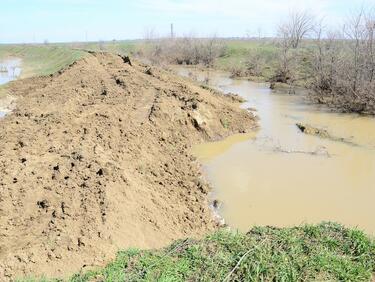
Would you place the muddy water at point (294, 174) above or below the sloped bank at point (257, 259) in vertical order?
below

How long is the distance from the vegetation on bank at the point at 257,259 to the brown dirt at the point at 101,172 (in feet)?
2.37

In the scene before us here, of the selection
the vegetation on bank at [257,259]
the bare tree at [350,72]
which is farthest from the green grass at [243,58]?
the vegetation on bank at [257,259]

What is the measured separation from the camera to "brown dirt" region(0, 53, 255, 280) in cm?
609

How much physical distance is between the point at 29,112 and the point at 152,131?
185 inches

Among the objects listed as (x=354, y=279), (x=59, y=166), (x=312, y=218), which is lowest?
(x=312, y=218)

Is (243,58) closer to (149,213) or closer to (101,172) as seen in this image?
(101,172)

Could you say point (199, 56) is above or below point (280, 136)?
above

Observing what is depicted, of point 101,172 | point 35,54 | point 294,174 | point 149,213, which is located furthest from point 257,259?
point 35,54

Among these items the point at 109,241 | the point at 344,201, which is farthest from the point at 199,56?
the point at 109,241

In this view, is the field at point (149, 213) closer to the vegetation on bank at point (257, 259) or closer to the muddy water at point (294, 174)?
the vegetation on bank at point (257, 259)

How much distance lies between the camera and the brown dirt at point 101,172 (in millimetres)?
6086

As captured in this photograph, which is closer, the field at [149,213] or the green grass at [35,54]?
the field at [149,213]

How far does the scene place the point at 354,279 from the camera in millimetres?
5133

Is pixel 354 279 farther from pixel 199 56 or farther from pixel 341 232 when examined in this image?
pixel 199 56
